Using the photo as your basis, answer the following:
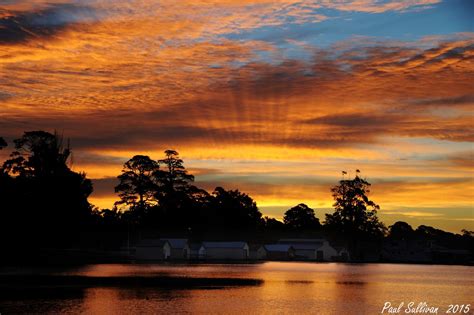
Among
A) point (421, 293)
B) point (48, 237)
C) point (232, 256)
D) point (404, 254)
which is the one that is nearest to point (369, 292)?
point (421, 293)

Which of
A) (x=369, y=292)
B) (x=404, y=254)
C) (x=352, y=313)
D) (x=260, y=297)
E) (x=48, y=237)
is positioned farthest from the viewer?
(x=404, y=254)

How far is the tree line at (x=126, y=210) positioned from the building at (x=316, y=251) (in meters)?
3.30

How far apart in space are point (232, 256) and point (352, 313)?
112 m

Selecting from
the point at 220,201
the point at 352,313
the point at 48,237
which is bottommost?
the point at 352,313

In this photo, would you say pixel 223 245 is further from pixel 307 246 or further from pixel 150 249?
pixel 307 246

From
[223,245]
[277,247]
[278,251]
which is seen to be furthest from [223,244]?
[277,247]

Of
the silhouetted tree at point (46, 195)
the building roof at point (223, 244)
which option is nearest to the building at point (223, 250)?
the building roof at point (223, 244)

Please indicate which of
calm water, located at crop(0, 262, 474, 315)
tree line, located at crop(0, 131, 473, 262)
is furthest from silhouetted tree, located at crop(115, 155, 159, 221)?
calm water, located at crop(0, 262, 474, 315)

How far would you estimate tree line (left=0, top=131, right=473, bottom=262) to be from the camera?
96812 mm

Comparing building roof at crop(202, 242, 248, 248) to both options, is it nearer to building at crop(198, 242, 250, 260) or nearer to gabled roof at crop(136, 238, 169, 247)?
building at crop(198, 242, 250, 260)

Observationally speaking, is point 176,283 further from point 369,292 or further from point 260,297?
point 369,292

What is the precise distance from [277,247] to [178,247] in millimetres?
29499

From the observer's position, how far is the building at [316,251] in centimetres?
15994

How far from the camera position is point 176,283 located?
61.8 metres
